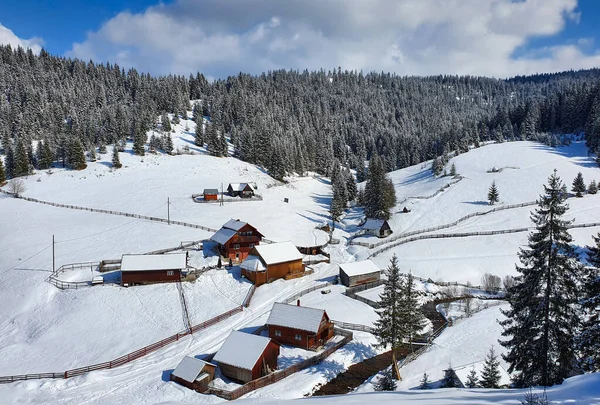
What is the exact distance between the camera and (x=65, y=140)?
92375mm

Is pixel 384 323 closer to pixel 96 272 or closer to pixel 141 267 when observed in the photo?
pixel 141 267

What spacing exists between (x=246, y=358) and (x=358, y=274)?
2256cm

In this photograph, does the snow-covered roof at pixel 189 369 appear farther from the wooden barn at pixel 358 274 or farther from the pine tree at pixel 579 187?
the pine tree at pixel 579 187

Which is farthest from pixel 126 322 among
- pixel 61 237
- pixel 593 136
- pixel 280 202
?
pixel 593 136

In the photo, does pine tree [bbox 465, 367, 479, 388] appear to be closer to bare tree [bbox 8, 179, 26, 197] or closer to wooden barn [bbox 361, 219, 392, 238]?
wooden barn [bbox 361, 219, 392, 238]

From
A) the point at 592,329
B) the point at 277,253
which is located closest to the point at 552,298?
the point at 592,329

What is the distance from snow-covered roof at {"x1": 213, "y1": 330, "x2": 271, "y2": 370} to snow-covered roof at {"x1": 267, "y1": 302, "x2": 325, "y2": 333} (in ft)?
15.6

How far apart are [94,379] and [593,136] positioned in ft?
415

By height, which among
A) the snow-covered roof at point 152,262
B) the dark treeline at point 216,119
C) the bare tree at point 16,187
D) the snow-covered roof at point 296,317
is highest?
the dark treeline at point 216,119

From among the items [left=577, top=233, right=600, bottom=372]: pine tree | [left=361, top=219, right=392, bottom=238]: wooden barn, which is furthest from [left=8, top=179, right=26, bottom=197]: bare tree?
[left=577, top=233, right=600, bottom=372]: pine tree

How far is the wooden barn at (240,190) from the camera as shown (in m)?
82.8

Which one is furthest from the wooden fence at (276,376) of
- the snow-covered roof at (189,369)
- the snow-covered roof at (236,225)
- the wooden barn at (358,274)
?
the snow-covered roof at (236,225)

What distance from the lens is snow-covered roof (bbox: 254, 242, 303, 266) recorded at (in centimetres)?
4769

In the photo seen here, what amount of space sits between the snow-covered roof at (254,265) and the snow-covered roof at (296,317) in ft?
36.2
